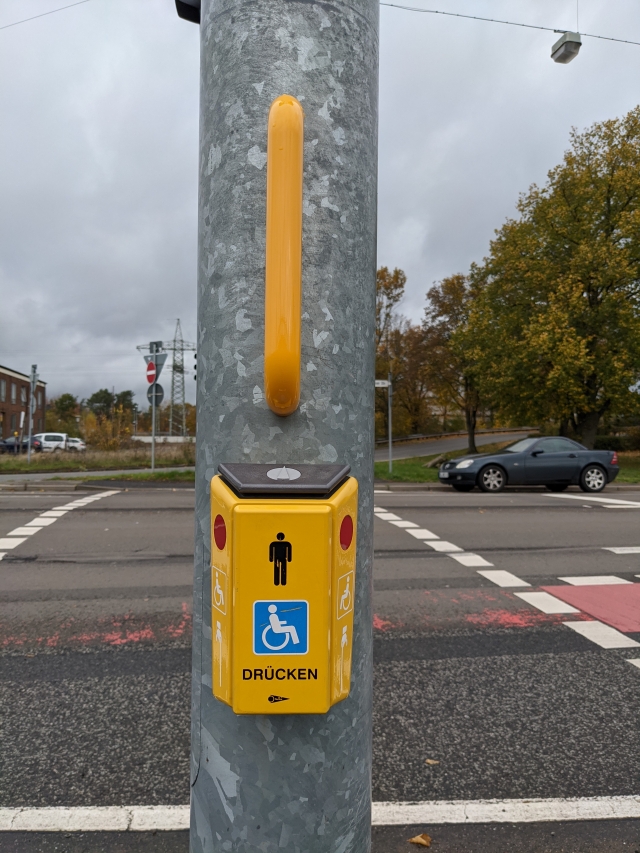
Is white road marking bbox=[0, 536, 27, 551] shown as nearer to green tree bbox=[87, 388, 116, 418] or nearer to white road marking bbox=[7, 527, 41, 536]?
white road marking bbox=[7, 527, 41, 536]

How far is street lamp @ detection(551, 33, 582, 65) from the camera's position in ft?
27.8

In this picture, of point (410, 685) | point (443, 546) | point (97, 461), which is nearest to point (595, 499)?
point (443, 546)

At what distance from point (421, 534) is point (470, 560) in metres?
1.67

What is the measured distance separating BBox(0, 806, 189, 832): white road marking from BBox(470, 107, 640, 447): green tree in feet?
74.4

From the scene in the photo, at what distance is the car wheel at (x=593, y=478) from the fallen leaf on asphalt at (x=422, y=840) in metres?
14.7

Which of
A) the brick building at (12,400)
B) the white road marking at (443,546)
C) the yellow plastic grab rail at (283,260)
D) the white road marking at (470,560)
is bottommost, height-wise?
the white road marking at (470,560)

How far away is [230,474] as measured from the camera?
1.17 metres

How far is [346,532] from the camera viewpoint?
3.88 feet

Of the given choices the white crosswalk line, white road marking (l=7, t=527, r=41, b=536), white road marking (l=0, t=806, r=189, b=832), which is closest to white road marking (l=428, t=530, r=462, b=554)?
the white crosswalk line

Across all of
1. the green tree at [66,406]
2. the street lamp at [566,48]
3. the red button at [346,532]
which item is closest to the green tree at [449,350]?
the street lamp at [566,48]

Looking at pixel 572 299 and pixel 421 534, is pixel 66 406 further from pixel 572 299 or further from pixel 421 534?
pixel 421 534

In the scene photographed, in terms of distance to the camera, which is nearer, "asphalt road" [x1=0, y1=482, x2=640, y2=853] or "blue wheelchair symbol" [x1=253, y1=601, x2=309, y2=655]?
"blue wheelchair symbol" [x1=253, y1=601, x2=309, y2=655]

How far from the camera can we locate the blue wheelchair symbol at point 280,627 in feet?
3.70

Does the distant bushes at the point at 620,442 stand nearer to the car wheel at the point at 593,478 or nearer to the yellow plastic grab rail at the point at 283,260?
the car wheel at the point at 593,478
